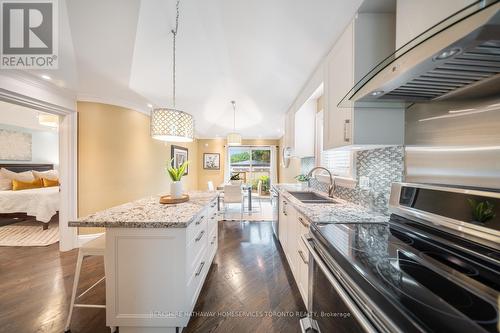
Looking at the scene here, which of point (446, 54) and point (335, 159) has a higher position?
point (446, 54)

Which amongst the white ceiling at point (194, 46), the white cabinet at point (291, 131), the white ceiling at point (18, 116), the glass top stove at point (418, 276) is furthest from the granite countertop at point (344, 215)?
the white ceiling at point (18, 116)

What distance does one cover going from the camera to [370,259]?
0.75 metres

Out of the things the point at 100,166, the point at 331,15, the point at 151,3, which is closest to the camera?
the point at 331,15

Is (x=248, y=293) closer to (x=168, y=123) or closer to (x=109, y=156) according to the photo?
(x=168, y=123)

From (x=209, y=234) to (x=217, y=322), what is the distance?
793 millimetres

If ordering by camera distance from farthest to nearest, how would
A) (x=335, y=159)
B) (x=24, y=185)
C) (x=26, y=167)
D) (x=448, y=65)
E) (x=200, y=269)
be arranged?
(x=26, y=167), (x=24, y=185), (x=335, y=159), (x=200, y=269), (x=448, y=65)

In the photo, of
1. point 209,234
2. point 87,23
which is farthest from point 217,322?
point 87,23

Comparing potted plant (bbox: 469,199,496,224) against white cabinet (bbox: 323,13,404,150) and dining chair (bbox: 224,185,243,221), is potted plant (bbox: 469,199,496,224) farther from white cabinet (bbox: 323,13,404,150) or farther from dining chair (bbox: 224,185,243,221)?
dining chair (bbox: 224,185,243,221)

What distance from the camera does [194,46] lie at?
8.16ft

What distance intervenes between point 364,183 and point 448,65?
113cm

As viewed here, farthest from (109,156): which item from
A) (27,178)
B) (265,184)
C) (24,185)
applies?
(265,184)

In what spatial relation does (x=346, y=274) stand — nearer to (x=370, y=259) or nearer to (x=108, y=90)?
(x=370, y=259)

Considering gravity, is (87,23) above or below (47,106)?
above

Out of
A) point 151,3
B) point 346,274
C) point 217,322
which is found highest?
point 151,3
